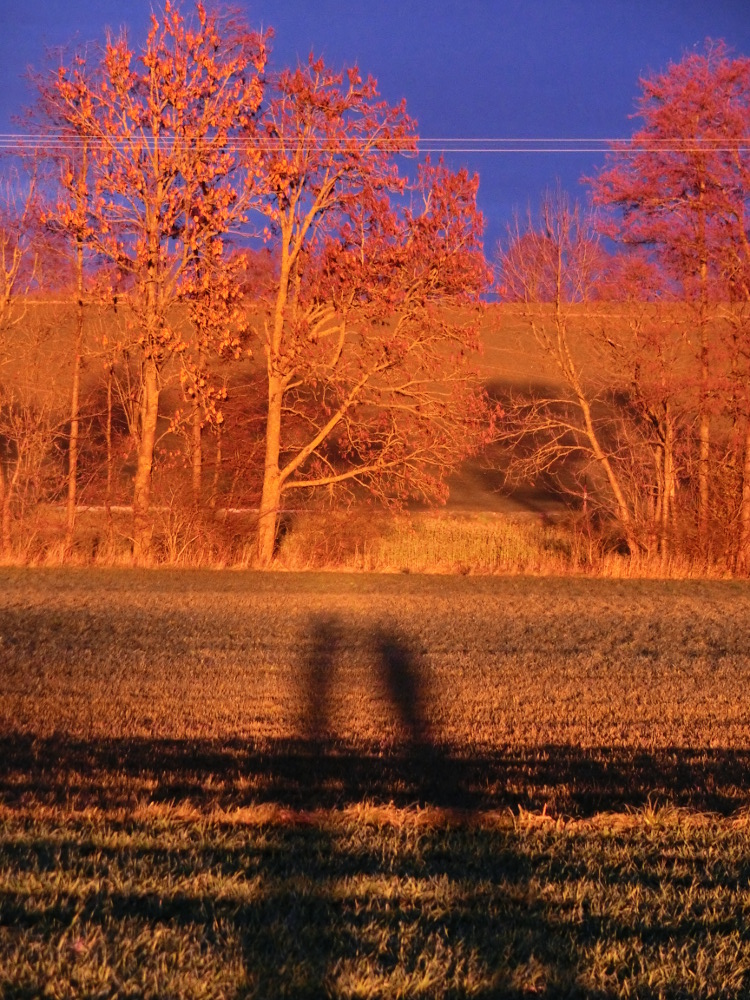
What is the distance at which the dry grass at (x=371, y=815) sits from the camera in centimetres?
420

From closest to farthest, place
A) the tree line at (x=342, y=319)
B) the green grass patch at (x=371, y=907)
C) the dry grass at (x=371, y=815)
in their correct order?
1. the green grass patch at (x=371, y=907)
2. the dry grass at (x=371, y=815)
3. the tree line at (x=342, y=319)

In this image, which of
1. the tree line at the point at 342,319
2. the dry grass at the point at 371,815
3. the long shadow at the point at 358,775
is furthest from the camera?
the tree line at the point at 342,319

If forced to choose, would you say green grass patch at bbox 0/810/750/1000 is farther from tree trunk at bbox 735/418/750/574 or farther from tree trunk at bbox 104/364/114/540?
tree trunk at bbox 735/418/750/574

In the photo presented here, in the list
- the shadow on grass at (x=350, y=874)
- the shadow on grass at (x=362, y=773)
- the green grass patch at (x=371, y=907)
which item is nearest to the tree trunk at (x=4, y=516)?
the shadow on grass at (x=362, y=773)

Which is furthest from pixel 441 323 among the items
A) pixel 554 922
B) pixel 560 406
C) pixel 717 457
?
pixel 554 922

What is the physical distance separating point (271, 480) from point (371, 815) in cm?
2190

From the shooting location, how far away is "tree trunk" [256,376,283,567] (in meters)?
27.9

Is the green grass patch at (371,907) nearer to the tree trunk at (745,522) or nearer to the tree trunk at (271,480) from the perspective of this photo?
the tree trunk at (271,480)

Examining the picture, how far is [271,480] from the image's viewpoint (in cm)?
2819

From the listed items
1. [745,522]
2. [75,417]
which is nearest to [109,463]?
[75,417]

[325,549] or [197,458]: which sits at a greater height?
[197,458]

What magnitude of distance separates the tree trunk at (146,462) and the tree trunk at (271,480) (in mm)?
2699

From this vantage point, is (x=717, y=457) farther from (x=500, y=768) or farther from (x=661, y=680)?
(x=500, y=768)

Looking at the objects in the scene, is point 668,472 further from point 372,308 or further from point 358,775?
point 358,775
